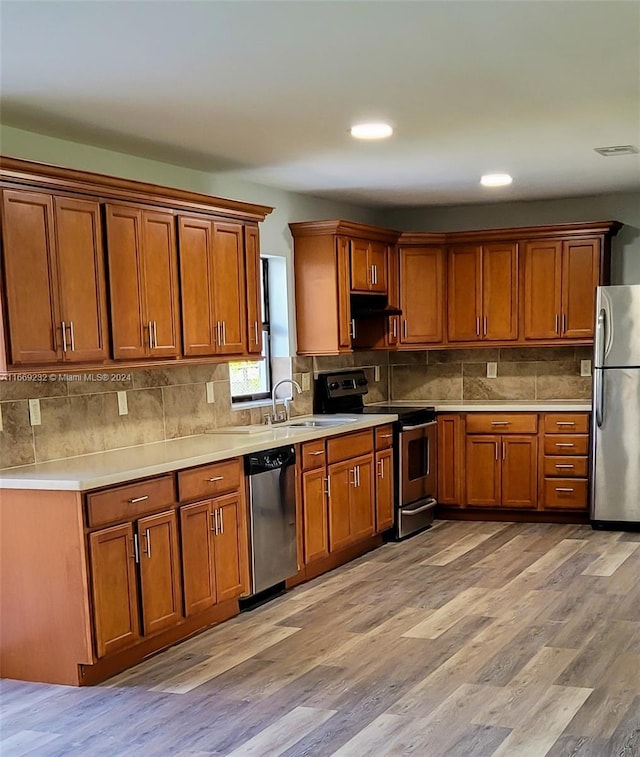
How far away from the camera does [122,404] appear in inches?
169

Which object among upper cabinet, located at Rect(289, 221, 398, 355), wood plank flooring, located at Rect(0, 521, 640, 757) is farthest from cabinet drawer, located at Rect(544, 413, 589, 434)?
upper cabinet, located at Rect(289, 221, 398, 355)

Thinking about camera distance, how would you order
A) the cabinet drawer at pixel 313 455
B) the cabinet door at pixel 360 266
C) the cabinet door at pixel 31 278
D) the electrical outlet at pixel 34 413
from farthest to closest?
the cabinet door at pixel 360 266 → the cabinet drawer at pixel 313 455 → the electrical outlet at pixel 34 413 → the cabinet door at pixel 31 278

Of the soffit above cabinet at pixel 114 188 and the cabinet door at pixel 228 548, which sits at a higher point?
the soffit above cabinet at pixel 114 188

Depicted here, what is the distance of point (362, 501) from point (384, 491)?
1.12 ft

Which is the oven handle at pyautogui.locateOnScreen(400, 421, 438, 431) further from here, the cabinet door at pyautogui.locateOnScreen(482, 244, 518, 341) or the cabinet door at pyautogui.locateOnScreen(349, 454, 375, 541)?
the cabinet door at pyautogui.locateOnScreen(482, 244, 518, 341)

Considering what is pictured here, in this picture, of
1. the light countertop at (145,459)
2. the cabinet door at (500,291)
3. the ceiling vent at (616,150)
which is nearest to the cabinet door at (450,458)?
the cabinet door at (500,291)

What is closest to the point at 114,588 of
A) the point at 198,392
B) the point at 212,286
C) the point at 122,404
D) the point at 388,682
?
the point at 122,404

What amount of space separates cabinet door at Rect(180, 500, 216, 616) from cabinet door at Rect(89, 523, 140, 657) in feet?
1.12

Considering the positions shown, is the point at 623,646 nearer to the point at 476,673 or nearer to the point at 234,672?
the point at 476,673

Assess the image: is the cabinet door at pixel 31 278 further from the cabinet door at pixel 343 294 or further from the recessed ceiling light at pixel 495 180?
the recessed ceiling light at pixel 495 180

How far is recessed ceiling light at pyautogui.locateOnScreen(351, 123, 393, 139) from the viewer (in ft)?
12.7

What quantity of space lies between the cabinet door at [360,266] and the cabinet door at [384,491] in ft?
3.99

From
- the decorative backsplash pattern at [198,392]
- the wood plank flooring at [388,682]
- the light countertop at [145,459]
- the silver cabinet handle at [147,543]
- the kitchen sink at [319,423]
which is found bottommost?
the wood plank flooring at [388,682]

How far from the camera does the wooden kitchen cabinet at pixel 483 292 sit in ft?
21.0
